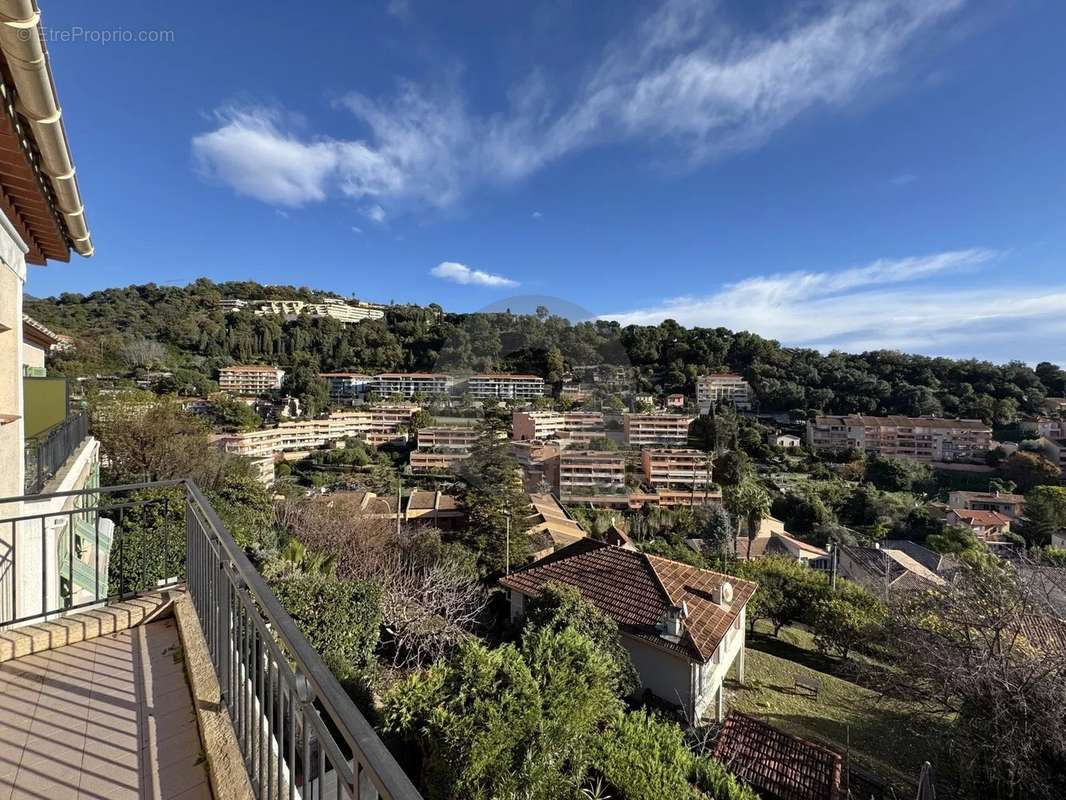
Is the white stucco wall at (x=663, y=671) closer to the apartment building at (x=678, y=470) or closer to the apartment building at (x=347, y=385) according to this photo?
the apartment building at (x=678, y=470)

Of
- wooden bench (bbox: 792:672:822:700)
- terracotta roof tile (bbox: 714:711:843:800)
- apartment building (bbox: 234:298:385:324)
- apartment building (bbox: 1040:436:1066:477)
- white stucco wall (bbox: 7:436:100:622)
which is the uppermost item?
apartment building (bbox: 234:298:385:324)

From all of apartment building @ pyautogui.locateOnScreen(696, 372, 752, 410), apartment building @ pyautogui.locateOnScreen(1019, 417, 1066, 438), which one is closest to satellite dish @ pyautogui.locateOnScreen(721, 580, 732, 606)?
apartment building @ pyautogui.locateOnScreen(696, 372, 752, 410)

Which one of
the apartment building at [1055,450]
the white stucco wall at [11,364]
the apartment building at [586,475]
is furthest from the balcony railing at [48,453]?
the apartment building at [1055,450]

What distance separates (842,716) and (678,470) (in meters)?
33.0

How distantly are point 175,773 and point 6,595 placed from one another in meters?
3.91

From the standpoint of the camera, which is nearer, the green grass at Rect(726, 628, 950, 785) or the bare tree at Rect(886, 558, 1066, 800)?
the bare tree at Rect(886, 558, 1066, 800)

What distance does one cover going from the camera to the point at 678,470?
42781 mm

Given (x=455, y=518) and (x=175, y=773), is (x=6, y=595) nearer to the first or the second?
(x=175, y=773)

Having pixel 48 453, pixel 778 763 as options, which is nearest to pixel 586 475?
pixel 778 763

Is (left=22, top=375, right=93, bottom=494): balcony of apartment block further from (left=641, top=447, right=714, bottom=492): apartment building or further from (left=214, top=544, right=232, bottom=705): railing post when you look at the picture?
(left=641, top=447, right=714, bottom=492): apartment building

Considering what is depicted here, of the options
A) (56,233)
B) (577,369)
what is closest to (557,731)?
(56,233)

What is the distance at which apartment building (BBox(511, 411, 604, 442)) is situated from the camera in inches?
1874

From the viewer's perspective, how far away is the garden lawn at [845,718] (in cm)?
876

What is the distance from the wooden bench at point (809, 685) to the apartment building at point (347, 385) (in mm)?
56592
